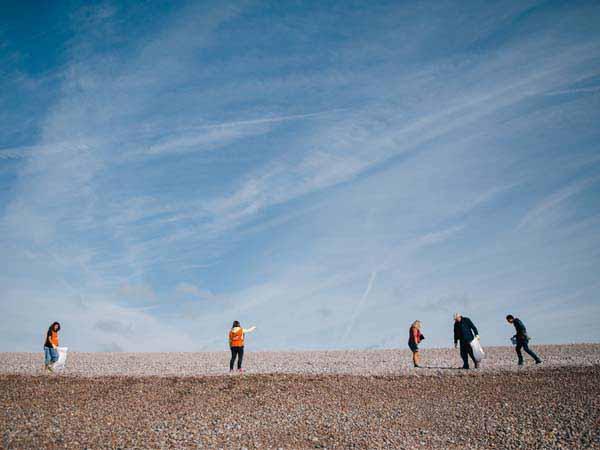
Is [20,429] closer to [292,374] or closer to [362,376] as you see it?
[292,374]

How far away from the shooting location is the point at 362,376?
20.5 meters

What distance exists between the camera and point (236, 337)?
864 inches

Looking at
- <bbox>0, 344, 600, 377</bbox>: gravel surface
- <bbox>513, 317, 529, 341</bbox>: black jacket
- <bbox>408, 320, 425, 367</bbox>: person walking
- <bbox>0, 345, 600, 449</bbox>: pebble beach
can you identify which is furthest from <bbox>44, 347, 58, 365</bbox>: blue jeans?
<bbox>513, 317, 529, 341</bbox>: black jacket

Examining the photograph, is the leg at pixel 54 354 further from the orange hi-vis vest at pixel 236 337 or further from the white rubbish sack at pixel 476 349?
the white rubbish sack at pixel 476 349

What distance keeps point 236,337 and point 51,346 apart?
8837 millimetres

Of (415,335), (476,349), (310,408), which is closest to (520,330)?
(476,349)

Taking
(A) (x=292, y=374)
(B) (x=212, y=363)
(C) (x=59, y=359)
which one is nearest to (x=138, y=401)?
(A) (x=292, y=374)

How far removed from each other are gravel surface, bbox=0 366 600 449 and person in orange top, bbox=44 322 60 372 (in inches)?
67.9

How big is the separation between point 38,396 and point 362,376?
12660mm

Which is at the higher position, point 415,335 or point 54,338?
point 54,338

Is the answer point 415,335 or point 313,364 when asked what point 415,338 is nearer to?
point 415,335

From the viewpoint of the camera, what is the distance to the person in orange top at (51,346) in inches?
886

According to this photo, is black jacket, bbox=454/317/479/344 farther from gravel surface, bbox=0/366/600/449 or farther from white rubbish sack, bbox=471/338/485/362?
gravel surface, bbox=0/366/600/449

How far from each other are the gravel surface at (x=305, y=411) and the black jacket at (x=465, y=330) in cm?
174
